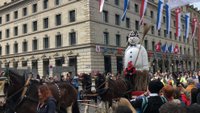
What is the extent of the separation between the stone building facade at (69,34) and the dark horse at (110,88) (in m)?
22.8

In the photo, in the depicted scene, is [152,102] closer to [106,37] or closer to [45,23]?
[106,37]

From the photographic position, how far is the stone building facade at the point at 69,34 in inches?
1453

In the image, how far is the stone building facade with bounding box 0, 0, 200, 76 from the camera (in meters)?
36.9

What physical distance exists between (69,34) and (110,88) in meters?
27.2

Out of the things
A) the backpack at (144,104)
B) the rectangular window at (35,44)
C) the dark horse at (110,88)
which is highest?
the rectangular window at (35,44)

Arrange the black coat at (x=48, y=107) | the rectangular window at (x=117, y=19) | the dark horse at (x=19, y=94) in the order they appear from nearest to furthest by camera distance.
Answer: the black coat at (x=48, y=107) → the dark horse at (x=19, y=94) → the rectangular window at (x=117, y=19)

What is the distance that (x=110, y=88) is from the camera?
1238cm

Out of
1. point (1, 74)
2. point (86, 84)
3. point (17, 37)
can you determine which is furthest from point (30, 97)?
point (17, 37)

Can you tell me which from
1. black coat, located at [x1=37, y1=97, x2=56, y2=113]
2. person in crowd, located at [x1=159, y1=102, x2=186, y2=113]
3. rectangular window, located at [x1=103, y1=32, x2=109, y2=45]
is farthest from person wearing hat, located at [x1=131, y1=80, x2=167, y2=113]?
rectangular window, located at [x1=103, y1=32, x2=109, y2=45]

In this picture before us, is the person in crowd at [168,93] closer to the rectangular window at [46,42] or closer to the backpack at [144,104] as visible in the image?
the backpack at [144,104]

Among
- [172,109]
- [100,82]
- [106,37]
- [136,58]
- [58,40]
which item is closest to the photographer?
[172,109]

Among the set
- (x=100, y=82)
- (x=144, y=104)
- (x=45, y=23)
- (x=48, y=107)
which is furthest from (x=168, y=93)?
(x=45, y=23)

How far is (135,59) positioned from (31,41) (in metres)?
33.3

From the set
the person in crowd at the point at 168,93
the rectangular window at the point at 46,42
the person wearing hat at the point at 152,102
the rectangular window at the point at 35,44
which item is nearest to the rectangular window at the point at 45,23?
the rectangular window at the point at 46,42
